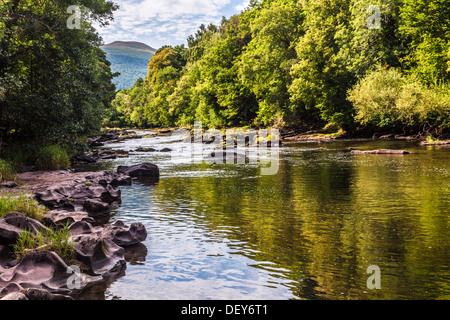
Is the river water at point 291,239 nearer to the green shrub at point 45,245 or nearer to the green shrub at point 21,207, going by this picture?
the green shrub at point 45,245

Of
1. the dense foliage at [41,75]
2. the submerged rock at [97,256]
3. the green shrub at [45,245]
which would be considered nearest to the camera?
the green shrub at [45,245]

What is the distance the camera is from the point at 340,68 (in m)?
48.0

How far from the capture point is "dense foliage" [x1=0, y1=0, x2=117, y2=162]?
18.0 metres

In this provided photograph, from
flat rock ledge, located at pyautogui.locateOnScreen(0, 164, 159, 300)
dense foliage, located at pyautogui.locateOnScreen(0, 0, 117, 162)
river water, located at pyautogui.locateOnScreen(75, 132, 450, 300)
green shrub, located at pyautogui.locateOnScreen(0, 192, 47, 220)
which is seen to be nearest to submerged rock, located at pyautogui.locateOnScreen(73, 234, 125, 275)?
flat rock ledge, located at pyautogui.locateOnScreen(0, 164, 159, 300)

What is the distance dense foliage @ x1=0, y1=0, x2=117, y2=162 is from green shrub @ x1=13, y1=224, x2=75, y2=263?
11290 mm

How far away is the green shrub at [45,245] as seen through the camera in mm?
7078

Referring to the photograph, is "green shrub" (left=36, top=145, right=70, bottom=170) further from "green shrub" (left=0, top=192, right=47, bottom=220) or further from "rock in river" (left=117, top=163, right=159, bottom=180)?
"green shrub" (left=0, top=192, right=47, bottom=220)

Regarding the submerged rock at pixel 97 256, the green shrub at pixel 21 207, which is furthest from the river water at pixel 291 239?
the green shrub at pixel 21 207

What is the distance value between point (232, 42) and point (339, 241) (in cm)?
7275

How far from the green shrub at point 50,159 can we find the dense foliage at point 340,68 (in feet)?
95.0

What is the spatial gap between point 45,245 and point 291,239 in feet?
17.4

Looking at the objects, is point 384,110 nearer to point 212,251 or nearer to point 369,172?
point 369,172

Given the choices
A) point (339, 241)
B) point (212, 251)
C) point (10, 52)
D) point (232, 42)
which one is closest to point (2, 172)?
point (10, 52)
